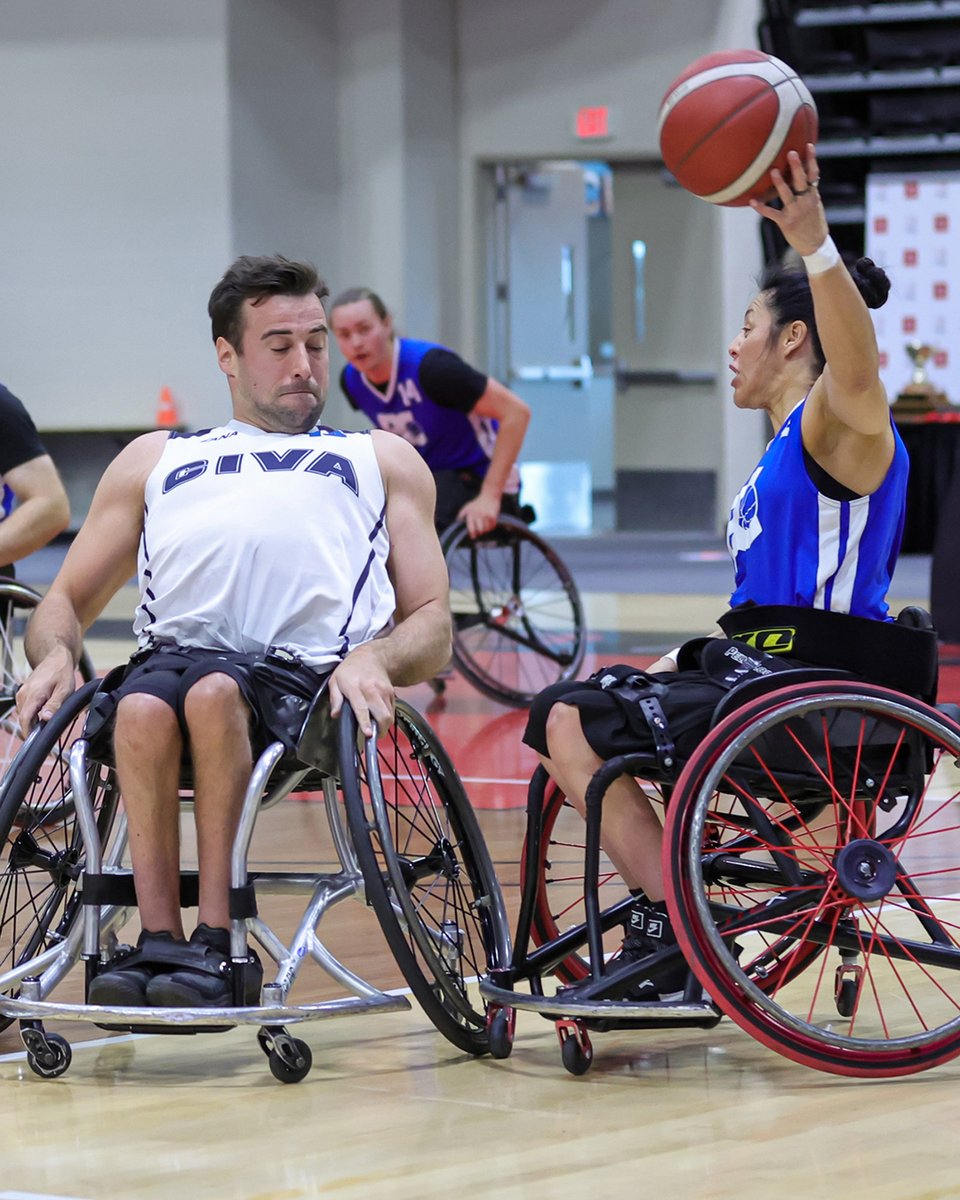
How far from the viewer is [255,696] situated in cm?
238

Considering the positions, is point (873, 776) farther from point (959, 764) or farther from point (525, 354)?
point (525, 354)

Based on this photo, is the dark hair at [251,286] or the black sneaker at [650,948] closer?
the black sneaker at [650,948]

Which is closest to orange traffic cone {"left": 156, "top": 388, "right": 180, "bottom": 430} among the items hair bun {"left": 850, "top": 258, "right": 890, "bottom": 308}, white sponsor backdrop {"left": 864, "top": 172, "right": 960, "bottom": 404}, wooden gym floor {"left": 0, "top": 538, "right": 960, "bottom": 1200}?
white sponsor backdrop {"left": 864, "top": 172, "right": 960, "bottom": 404}

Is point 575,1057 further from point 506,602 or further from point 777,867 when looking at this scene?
point 506,602

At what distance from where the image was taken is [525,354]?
14211 millimetres

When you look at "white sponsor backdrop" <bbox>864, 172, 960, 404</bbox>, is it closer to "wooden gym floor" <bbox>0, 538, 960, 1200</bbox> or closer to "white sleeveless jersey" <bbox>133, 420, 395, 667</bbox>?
"white sleeveless jersey" <bbox>133, 420, 395, 667</bbox>

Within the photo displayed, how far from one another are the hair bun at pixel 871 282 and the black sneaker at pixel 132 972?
1.19m

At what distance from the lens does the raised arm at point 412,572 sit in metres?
2.52

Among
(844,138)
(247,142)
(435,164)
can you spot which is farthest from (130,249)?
(844,138)

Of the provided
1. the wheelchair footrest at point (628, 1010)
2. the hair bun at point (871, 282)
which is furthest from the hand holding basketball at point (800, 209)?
the wheelchair footrest at point (628, 1010)

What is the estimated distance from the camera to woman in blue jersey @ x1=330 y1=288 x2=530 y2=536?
18.6ft

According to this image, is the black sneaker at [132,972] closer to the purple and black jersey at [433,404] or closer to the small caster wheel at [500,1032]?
the small caster wheel at [500,1032]

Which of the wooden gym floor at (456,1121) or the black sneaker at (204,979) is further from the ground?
the black sneaker at (204,979)

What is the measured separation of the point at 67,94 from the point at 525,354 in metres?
3.73
